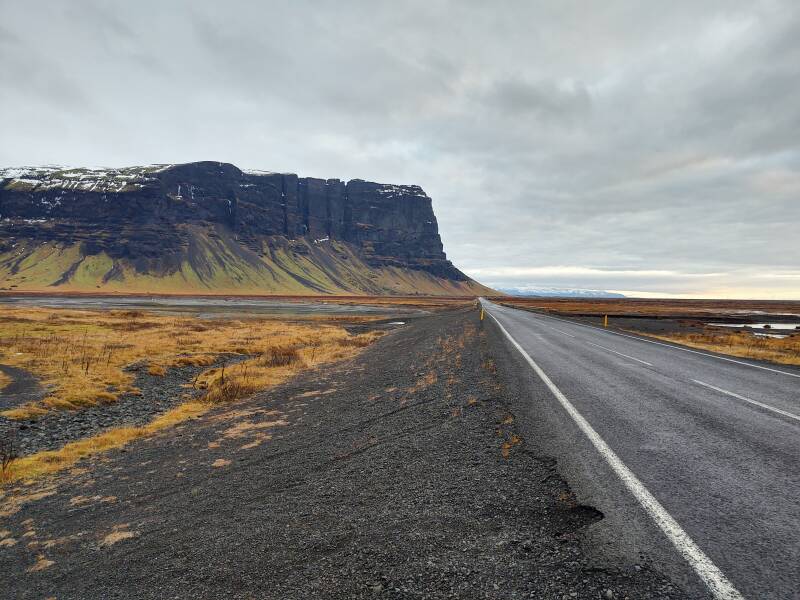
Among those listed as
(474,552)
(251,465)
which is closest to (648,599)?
(474,552)

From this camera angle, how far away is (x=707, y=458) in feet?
18.7

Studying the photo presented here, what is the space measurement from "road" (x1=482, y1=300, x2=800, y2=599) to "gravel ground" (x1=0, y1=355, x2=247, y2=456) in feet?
41.2

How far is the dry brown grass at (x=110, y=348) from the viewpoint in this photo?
16266mm

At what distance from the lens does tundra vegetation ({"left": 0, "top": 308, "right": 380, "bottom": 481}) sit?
11.3m

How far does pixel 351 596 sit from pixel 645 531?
2.74m

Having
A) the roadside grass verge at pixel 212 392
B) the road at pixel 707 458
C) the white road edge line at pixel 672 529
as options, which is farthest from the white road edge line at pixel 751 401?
the roadside grass verge at pixel 212 392

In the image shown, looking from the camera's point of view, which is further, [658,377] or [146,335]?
[146,335]

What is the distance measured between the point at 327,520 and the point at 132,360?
22.4 meters

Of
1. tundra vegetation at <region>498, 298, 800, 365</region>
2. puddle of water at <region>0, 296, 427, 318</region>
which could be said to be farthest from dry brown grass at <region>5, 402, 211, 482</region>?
puddle of water at <region>0, 296, 427, 318</region>

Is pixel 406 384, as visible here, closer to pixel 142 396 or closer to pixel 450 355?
pixel 450 355

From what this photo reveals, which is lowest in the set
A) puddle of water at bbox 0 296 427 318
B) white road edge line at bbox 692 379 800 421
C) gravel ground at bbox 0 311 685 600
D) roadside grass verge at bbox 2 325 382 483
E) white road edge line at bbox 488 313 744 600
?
puddle of water at bbox 0 296 427 318

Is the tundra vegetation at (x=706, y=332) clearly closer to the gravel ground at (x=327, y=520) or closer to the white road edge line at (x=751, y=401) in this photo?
the white road edge line at (x=751, y=401)

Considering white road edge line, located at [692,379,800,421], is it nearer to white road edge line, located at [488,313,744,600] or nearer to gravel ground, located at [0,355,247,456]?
white road edge line, located at [488,313,744,600]

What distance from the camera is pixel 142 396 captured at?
16078 mm
